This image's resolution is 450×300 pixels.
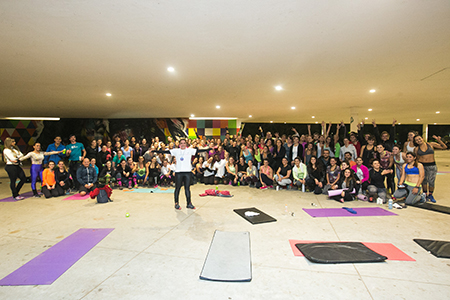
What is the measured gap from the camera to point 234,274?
2.38 metres

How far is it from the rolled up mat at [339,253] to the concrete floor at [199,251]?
0.30 feet

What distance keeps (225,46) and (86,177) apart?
16.7 ft

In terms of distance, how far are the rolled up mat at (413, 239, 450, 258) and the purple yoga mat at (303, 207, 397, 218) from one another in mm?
1190

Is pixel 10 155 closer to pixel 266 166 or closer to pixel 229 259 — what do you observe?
pixel 229 259

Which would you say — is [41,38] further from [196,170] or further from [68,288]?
[196,170]

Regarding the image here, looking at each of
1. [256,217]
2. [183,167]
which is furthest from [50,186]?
[256,217]

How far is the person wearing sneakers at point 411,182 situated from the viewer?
16.2 feet

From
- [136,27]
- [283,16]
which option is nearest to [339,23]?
[283,16]

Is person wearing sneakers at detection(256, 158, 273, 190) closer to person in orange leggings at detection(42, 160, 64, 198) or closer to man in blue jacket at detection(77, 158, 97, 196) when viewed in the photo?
man in blue jacket at detection(77, 158, 97, 196)

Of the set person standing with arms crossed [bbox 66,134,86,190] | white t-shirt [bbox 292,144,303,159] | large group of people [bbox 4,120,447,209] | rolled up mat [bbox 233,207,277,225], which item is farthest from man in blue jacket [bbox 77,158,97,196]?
white t-shirt [bbox 292,144,303,159]

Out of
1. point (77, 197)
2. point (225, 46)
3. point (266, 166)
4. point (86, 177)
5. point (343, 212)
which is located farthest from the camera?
point (266, 166)

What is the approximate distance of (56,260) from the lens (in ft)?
8.91

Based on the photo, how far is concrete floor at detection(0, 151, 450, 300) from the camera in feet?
7.04

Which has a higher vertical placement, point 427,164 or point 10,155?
point 10,155
